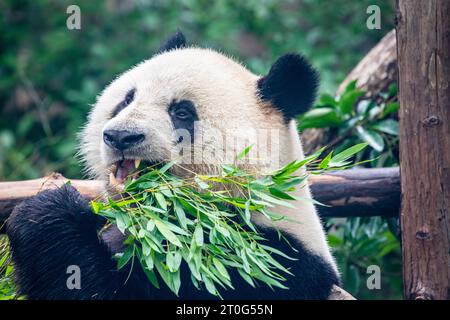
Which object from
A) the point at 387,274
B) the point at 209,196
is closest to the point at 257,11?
the point at 387,274

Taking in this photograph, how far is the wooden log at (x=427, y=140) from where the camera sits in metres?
3.97

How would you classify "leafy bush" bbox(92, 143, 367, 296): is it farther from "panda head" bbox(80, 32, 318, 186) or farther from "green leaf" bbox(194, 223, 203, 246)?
"panda head" bbox(80, 32, 318, 186)

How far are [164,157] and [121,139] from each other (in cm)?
28

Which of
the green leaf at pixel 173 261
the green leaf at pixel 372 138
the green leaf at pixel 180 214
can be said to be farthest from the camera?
the green leaf at pixel 372 138

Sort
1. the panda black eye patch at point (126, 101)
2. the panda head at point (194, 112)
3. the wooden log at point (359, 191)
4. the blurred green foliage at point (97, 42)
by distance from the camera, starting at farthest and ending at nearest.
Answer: the blurred green foliage at point (97, 42) → the wooden log at point (359, 191) → the panda black eye patch at point (126, 101) → the panda head at point (194, 112)

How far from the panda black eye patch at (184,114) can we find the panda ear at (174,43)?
0.95 metres

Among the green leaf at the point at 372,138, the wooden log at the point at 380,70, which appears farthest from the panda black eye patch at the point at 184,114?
the wooden log at the point at 380,70

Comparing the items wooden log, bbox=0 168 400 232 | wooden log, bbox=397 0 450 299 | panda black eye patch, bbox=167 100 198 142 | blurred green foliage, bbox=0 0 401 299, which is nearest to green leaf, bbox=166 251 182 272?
panda black eye patch, bbox=167 100 198 142

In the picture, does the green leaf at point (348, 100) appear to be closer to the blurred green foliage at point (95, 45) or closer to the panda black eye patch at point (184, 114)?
the panda black eye patch at point (184, 114)

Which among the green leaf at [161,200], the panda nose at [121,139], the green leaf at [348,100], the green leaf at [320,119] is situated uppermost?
the green leaf at [348,100]

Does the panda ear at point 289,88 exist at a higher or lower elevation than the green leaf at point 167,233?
higher

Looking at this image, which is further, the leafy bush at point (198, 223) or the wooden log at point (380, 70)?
the wooden log at point (380, 70)

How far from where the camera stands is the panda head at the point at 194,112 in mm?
3795

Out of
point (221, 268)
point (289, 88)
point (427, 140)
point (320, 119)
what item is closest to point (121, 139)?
point (221, 268)
